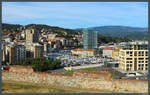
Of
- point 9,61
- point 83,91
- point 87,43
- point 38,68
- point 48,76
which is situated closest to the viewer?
point 83,91

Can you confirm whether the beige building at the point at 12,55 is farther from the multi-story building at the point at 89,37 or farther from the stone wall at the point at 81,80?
the stone wall at the point at 81,80

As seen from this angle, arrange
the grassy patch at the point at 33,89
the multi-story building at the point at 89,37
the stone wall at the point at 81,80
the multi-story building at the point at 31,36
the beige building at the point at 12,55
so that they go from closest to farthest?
the stone wall at the point at 81,80, the grassy patch at the point at 33,89, the beige building at the point at 12,55, the multi-story building at the point at 31,36, the multi-story building at the point at 89,37

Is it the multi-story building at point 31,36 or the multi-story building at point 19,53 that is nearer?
the multi-story building at point 19,53

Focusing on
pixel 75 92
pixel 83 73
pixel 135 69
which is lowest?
pixel 135 69

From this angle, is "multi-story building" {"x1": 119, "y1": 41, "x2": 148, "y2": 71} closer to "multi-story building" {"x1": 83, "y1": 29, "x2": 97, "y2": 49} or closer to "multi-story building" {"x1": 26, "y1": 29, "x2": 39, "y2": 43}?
"multi-story building" {"x1": 26, "y1": 29, "x2": 39, "y2": 43}

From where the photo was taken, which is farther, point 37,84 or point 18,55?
point 18,55

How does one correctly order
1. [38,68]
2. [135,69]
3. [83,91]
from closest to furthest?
1. [83,91]
2. [38,68]
3. [135,69]

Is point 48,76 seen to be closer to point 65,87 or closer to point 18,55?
point 65,87

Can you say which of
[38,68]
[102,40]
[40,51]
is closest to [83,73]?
[38,68]

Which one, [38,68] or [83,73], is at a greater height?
[83,73]

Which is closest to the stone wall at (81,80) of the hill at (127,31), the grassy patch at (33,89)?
the grassy patch at (33,89)
